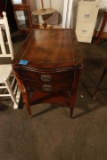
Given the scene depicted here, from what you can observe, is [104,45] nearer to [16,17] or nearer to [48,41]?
[48,41]

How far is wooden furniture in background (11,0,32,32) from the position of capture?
2.28 meters

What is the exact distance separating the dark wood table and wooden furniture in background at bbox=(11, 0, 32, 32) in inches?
65.4

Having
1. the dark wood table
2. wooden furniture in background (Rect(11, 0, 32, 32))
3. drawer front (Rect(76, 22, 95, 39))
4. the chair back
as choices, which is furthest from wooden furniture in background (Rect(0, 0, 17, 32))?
the dark wood table

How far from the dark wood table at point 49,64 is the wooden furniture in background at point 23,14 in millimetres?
1661

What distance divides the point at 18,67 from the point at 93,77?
46.2 inches

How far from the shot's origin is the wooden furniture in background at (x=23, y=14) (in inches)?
89.9

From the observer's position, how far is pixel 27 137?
1.07 meters

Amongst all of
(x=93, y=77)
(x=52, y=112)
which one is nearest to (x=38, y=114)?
(x=52, y=112)

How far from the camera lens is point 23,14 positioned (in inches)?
97.3

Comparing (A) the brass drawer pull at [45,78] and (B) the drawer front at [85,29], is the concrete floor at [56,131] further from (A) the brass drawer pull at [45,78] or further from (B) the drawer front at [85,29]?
(B) the drawer front at [85,29]

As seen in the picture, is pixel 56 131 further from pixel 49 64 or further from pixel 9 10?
pixel 9 10

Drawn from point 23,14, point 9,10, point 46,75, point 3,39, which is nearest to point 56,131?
point 46,75

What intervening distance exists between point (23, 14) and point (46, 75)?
2.29m

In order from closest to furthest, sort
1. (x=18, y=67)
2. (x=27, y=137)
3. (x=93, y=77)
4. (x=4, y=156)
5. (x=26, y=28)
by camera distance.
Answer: (x=18, y=67) < (x=4, y=156) < (x=27, y=137) < (x=93, y=77) < (x=26, y=28)
